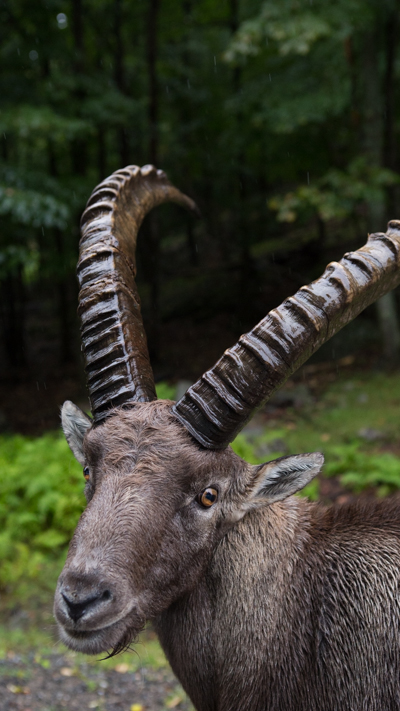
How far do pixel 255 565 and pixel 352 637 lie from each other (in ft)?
2.05

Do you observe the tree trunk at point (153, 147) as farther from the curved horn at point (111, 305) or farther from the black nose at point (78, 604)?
the black nose at point (78, 604)

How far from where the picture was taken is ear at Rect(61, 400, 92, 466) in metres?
3.70

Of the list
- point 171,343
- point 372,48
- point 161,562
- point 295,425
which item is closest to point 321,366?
point 295,425

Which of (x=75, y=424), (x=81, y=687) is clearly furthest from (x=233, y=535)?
(x=81, y=687)

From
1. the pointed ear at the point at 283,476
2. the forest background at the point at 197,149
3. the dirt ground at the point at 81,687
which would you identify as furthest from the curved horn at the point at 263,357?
the forest background at the point at 197,149

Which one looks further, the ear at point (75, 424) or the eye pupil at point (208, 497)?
the ear at point (75, 424)

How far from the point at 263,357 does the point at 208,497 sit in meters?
0.76

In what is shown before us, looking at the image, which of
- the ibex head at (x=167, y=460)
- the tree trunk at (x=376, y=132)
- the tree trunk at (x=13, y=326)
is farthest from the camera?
the tree trunk at (x=13, y=326)

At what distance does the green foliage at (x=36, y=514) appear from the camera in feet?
26.2

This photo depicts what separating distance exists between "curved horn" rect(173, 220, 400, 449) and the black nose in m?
0.90

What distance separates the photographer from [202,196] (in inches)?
1005

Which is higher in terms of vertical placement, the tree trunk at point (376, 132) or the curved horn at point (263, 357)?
the tree trunk at point (376, 132)

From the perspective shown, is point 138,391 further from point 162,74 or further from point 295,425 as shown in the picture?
point 162,74

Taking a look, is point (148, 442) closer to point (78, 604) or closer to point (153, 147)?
point (78, 604)
